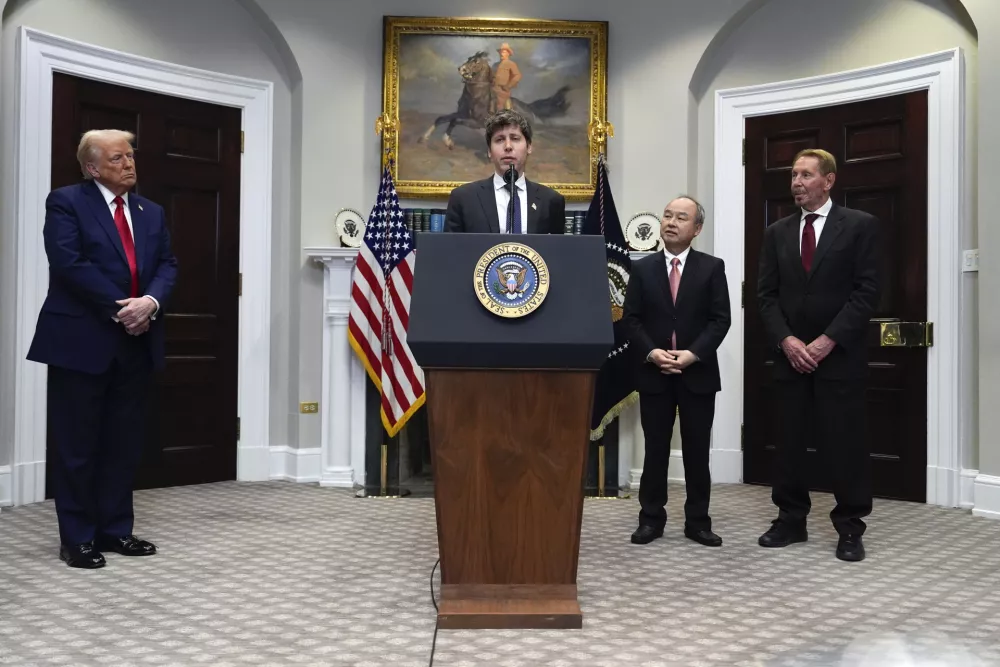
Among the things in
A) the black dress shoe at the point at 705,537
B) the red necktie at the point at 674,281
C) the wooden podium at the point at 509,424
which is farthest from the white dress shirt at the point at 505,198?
the black dress shoe at the point at 705,537

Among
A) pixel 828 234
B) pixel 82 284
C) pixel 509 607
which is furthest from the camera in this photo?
A: pixel 828 234

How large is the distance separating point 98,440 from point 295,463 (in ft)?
7.47

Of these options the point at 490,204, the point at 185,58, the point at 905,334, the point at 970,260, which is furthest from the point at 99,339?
the point at 970,260

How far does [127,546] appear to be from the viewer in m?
3.86

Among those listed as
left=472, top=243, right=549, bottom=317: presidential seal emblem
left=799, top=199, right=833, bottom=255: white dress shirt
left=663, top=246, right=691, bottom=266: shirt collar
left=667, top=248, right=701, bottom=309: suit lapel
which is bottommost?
left=472, top=243, right=549, bottom=317: presidential seal emblem

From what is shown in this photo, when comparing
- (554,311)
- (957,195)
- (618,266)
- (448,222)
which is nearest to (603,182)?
(618,266)

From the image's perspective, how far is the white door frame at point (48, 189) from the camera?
16.6 feet

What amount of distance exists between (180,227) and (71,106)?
93 centimetres

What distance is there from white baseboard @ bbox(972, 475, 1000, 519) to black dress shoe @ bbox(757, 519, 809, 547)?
139cm

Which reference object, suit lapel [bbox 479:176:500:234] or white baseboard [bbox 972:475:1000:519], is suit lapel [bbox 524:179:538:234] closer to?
suit lapel [bbox 479:176:500:234]

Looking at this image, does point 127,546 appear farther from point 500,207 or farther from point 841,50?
point 841,50

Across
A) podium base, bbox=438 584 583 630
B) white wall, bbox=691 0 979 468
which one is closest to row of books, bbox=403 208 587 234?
white wall, bbox=691 0 979 468

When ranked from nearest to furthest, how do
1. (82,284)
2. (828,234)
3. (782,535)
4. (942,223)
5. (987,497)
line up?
(82,284) < (828,234) < (782,535) < (987,497) < (942,223)

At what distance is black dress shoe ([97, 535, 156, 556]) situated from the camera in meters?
3.86
